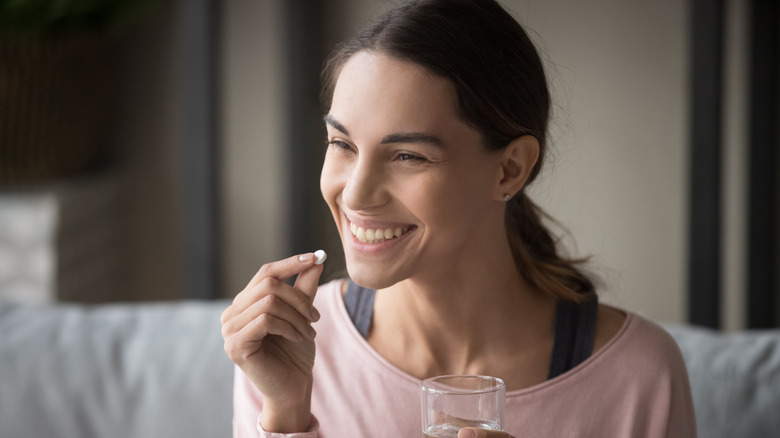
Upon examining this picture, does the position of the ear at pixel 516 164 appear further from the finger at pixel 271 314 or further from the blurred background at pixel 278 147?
the blurred background at pixel 278 147

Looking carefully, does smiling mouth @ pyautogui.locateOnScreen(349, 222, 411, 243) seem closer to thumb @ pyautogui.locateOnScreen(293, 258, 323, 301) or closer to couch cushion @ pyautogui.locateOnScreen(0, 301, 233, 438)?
thumb @ pyautogui.locateOnScreen(293, 258, 323, 301)

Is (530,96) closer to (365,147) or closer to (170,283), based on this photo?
(365,147)

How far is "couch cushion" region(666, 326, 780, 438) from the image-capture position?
1.46m

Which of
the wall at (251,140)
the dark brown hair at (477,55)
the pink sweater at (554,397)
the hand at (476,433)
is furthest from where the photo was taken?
the wall at (251,140)

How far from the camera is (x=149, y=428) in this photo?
160cm

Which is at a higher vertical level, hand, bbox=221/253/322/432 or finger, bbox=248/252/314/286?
finger, bbox=248/252/314/286

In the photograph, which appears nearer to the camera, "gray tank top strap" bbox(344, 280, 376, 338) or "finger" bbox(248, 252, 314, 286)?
"finger" bbox(248, 252, 314, 286)

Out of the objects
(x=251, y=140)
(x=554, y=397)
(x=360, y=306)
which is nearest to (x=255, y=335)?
(x=360, y=306)

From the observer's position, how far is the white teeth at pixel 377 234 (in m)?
1.05

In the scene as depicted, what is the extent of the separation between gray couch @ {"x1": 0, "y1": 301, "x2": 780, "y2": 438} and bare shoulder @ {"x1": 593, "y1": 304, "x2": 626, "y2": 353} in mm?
320

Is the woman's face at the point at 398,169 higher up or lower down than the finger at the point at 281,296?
higher up

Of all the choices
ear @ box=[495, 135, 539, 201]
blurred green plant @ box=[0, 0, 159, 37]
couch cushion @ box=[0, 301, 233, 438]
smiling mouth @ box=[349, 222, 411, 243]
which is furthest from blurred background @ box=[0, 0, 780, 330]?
smiling mouth @ box=[349, 222, 411, 243]

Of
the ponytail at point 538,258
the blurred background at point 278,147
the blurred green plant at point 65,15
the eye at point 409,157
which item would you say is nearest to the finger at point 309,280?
the eye at point 409,157

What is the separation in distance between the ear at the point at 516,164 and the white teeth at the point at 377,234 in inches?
5.6
